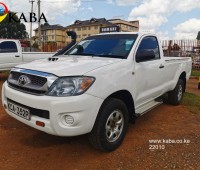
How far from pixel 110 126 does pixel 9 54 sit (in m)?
8.86

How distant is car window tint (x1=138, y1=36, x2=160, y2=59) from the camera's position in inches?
174

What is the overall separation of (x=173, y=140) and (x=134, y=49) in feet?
5.63

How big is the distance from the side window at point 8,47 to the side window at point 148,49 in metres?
8.02

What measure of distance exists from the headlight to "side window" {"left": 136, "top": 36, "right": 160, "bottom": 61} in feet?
4.45

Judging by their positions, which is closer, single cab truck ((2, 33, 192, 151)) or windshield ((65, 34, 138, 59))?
single cab truck ((2, 33, 192, 151))

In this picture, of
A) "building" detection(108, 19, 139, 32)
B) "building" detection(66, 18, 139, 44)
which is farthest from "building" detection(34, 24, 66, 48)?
"building" detection(108, 19, 139, 32)

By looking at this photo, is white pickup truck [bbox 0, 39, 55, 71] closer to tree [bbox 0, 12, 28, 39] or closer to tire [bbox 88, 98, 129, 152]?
tire [bbox 88, 98, 129, 152]

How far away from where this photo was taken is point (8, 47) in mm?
11023

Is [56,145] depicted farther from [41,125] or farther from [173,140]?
[173,140]

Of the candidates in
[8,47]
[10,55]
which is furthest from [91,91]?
[8,47]

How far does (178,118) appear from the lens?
536cm

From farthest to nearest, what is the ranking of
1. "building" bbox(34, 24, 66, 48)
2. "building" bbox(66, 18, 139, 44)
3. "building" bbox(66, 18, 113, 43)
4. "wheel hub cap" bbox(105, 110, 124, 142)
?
"building" bbox(34, 24, 66, 48), "building" bbox(66, 18, 139, 44), "building" bbox(66, 18, 113, 43), "wheel hub cap" bbox(105, 110, 124, 142)

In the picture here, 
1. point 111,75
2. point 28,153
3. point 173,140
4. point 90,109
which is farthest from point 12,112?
point 173,140

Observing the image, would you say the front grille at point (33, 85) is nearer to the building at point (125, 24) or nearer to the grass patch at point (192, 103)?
the grass patch at point (192, 103)
